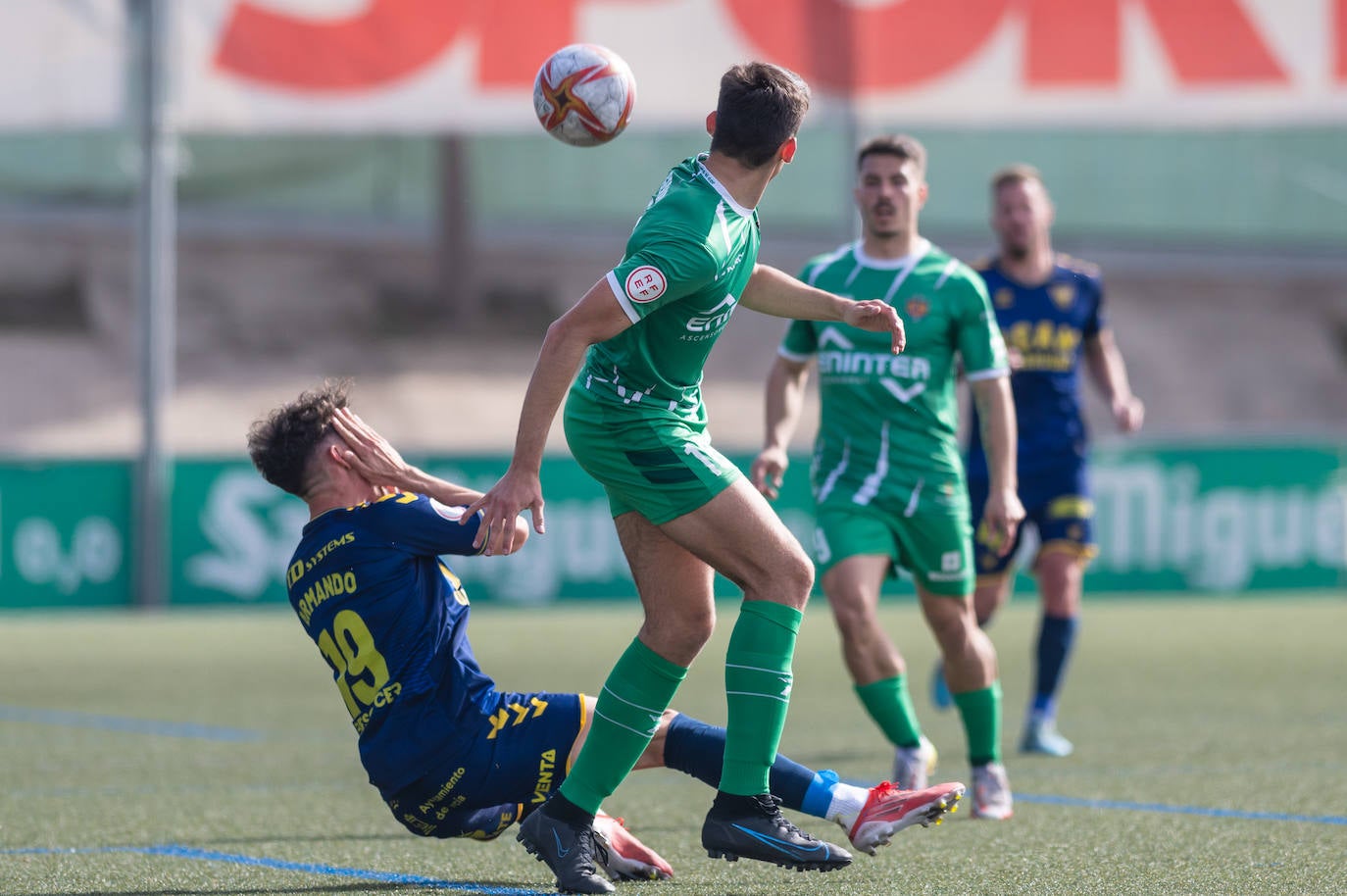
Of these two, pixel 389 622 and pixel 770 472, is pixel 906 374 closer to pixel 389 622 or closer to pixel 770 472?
pixel 770 472

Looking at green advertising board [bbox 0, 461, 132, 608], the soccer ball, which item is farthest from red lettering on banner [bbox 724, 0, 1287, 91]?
the soccer ball

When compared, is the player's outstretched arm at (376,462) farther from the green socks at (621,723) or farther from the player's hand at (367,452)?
the green socks at (621,723)

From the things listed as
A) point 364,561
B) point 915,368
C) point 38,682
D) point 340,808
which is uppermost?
point 915,368

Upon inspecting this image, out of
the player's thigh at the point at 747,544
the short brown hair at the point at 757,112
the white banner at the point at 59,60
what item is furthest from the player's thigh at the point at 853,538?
the white banner at the point at 59,60

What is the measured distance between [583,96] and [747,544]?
3.82 ft

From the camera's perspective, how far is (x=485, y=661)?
36.1ft

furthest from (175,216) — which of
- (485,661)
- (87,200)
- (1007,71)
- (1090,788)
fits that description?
(1090,788)

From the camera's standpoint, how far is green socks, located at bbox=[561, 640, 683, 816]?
4.39 metres

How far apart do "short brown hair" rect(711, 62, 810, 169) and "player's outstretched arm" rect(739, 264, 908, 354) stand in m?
0.38

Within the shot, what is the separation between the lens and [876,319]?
4.58 meters

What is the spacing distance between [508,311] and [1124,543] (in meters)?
20.9

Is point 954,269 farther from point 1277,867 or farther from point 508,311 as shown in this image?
point 508,311

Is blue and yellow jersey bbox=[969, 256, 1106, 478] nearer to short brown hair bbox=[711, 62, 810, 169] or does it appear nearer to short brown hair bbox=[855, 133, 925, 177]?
short brown hair bbox=[855, 133, 925, 177]

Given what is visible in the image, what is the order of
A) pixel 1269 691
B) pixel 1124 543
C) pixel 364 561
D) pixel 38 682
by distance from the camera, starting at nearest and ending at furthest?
pixel 364 561 < pixel 1269 691 < pixel 38 682 < pixel 1124 543
